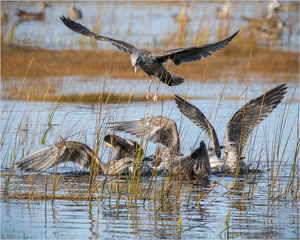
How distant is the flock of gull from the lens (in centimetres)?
547

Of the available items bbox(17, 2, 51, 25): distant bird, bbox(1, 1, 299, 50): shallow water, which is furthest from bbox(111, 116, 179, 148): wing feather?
bbox(17, 2, 51, 25): distant bird

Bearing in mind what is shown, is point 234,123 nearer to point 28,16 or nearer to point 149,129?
point 149,129

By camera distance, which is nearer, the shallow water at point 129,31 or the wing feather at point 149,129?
the wing feather at point 149,129

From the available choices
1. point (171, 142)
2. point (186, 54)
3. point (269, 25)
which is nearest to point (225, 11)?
point (269, 25)

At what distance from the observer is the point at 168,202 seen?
446cm

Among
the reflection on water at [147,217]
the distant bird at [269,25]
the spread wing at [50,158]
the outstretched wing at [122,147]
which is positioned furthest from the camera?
the distant bird at [269,25]

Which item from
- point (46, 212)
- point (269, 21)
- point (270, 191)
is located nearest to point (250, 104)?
point (270, 191)

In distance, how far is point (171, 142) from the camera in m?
6.14

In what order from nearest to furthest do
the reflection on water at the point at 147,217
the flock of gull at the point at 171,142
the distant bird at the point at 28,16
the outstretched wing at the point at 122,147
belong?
1. the reflection on water at the point at 147,217
2. the flock of gull at the point at 171,142
3. the outstretched wing at the point at 122,147
4. the distant bird at the point at 28,16

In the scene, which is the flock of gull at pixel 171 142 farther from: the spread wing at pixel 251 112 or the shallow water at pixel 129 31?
the shallow water at pixel 129 31

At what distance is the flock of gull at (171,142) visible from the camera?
5.47m

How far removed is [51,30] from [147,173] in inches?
560

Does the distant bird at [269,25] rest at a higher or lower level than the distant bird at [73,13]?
lower

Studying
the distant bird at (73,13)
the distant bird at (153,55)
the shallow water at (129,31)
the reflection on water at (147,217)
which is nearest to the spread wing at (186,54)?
the distant bird at (153,55)
